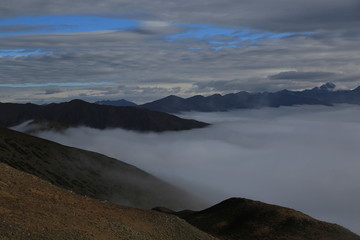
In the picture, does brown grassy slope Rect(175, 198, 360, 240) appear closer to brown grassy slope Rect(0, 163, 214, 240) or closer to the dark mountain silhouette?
the dark mountain silhouette

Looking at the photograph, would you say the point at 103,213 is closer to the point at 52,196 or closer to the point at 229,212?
the point at 52,196

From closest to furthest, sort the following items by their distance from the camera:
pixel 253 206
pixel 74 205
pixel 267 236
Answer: pixel 74 205 < pixel 267 236 < pixel 253 206

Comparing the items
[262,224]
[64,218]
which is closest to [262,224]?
[262,224]

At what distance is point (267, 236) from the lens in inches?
3076

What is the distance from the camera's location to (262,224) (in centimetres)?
8275

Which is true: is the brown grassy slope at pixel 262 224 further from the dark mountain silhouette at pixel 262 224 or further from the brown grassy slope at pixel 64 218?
the brown grassy slope at pixel 64 218

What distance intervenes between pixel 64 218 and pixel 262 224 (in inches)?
1967

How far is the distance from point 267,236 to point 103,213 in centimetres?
3969

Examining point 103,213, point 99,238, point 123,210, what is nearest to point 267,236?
point 123,210

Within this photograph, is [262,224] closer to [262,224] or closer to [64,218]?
[262,224]

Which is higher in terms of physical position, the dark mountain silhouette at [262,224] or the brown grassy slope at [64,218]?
the brown grassy slope at [64,218]

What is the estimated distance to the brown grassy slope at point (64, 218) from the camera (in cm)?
3997

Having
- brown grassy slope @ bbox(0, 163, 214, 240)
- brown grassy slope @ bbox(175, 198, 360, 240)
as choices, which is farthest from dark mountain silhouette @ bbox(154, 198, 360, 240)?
brown grassy slope @ bbox(0, 163, 214, 240)

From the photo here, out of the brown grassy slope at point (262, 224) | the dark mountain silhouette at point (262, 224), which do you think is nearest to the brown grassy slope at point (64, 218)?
the dark mountain silhouette at point (262, 224)
